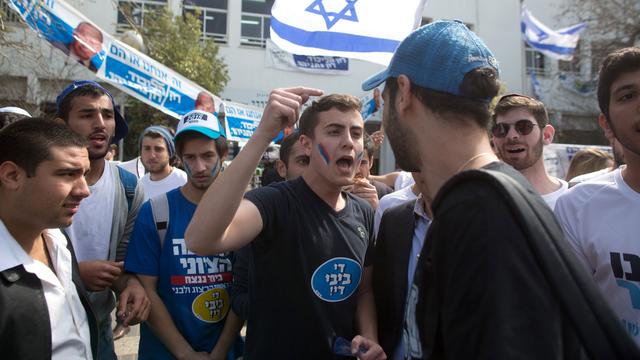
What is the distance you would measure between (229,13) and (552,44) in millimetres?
12078

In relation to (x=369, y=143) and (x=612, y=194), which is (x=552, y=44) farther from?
(x=612, y=194)

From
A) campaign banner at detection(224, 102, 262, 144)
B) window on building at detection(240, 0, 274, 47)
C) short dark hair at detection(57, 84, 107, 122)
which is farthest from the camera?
window on building at detection(240, 0, 274, 47)

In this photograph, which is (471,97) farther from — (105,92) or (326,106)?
(105,92)

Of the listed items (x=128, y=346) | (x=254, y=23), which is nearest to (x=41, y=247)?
(x=128, y=346)

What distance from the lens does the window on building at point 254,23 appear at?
1859 cm

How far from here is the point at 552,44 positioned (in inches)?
604

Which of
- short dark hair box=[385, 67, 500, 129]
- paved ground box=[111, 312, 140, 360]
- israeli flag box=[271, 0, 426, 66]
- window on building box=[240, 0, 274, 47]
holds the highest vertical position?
window on building box=[240, 0, 274, 47]

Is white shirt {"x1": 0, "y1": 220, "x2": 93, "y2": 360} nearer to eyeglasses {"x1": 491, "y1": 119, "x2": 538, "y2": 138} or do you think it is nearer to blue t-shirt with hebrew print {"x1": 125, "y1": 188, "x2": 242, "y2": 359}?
blue t-shirt with hebrew print {"x1": 125, "y1": 188, "x2": 242, "y2": 359}

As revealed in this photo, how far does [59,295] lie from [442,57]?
1.77 m

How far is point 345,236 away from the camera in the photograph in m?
2.28

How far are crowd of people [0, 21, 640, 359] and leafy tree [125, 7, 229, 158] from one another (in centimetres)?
1165

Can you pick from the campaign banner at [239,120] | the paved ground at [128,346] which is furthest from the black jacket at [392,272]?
the campaign banner at [239,120]

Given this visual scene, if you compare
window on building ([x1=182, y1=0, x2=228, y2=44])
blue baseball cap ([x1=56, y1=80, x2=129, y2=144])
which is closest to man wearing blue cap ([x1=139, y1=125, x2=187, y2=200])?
blue baseball cap ([x1=56, y1=80, x2=129, y2=144])

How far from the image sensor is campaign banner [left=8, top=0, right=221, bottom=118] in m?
4.51
